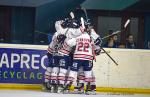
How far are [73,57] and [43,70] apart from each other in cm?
101

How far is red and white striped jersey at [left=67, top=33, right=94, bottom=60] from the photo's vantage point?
1205cm

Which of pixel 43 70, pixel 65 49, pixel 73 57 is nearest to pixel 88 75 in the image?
pixel 73 57

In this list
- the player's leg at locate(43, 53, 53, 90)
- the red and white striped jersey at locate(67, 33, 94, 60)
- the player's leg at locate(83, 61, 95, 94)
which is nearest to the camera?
the red and white striped jersey at locate(67, 33, 94, 60)

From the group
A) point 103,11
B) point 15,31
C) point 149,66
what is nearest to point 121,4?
point 103,11

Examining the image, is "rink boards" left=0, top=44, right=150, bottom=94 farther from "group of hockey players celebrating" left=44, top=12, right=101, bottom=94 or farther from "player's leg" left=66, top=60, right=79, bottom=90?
"player's leg" left=66, top=60, right=79, bottom=90

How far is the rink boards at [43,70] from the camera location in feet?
42.5

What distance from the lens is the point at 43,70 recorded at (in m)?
13.0

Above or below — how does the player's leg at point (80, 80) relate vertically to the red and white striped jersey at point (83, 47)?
below

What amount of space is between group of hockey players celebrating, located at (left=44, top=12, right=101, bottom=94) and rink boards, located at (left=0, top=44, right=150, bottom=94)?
1.93 feet

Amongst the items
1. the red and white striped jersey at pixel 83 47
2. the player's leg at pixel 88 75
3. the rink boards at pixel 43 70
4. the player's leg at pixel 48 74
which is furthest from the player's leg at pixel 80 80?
the rink boards at pixel 43 70

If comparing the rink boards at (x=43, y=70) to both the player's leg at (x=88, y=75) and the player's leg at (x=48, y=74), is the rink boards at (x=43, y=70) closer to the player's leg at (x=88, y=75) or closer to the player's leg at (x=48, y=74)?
the player's leg at (x=48, y=74)

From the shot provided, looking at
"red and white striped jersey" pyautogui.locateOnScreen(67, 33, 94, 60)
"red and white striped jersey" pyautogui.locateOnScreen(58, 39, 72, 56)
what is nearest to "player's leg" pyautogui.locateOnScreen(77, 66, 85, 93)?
"red and white striped jersey" pyautogui.locateOnScreen(67, 33, 94, 60)

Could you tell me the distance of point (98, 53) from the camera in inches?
492

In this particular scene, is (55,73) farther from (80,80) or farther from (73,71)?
(80,80)
